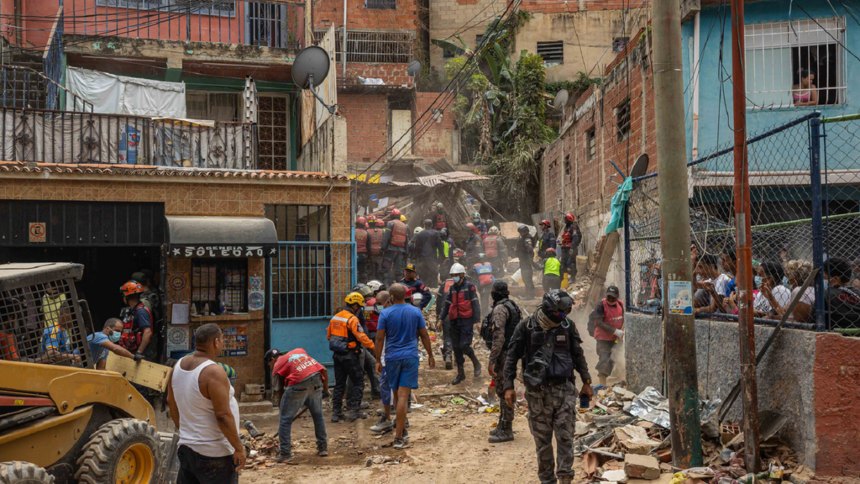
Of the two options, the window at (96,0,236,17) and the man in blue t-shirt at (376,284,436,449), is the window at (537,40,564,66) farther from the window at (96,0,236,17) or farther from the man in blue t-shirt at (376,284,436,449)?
the man in blue t-shirt at (376,284,436,449)

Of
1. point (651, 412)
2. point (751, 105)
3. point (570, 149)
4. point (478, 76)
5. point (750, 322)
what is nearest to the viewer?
point (750, 322)

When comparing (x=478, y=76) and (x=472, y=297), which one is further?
(x=478, y=76)

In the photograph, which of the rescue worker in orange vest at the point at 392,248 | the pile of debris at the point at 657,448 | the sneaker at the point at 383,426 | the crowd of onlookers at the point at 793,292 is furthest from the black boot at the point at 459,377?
the rescue worker in orange vest at the point at 392,248

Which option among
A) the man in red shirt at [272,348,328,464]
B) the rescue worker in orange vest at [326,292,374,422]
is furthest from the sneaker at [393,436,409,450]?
the rescue worker in orange vest at [326,292,374,422]

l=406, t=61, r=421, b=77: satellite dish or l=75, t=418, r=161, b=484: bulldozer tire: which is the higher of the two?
l=406, t=61, r=421, b=77: satellite dish

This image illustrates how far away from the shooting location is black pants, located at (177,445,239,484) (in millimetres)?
4875

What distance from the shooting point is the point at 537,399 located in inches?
253

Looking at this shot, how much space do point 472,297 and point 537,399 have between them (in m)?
5.46

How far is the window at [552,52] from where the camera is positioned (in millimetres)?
31938

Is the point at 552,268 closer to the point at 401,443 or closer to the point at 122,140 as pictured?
the point at 401,443

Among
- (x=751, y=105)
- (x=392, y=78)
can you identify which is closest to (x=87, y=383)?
(x=751, y=105)

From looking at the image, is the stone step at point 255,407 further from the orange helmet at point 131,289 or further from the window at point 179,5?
the window at point 179,5

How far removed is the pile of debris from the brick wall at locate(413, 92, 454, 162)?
22.9 m

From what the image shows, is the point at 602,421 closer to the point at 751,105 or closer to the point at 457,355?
the point at 457,355
